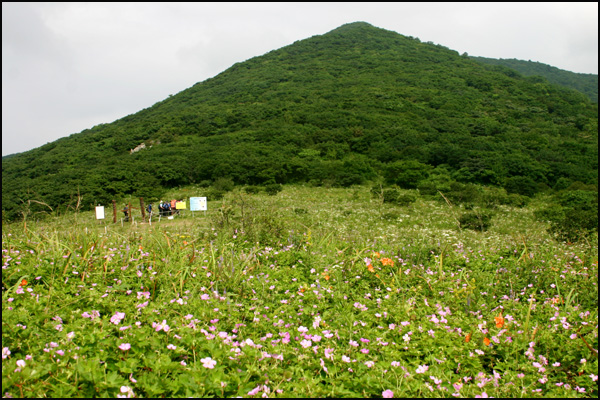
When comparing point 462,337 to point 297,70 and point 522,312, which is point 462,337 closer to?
point 522,312

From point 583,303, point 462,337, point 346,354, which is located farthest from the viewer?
point 583,303

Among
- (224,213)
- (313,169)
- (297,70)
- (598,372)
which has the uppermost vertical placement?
(297,70)

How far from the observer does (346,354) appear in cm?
262

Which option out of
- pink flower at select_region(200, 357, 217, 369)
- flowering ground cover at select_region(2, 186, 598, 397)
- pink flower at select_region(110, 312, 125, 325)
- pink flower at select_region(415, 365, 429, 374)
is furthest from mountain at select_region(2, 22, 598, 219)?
pink flower at select_region(415, 365, 429, 374)

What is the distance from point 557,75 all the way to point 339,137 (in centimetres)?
9751

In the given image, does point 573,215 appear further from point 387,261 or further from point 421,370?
point 421,370

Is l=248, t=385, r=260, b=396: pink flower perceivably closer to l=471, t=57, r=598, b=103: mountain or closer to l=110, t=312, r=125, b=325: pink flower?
l=110, t=312, r=125, b=325: pink flower

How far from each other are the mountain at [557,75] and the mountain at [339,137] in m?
42.2

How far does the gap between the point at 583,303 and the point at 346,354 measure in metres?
2.64

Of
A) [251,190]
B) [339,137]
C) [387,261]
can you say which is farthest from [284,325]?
[339,137]

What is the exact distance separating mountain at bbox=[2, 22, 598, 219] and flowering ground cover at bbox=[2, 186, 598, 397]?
13.9 meters

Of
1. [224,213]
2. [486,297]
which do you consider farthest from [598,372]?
[224,213]

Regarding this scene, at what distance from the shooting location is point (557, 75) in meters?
107

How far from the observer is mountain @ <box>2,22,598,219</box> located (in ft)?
98.9
